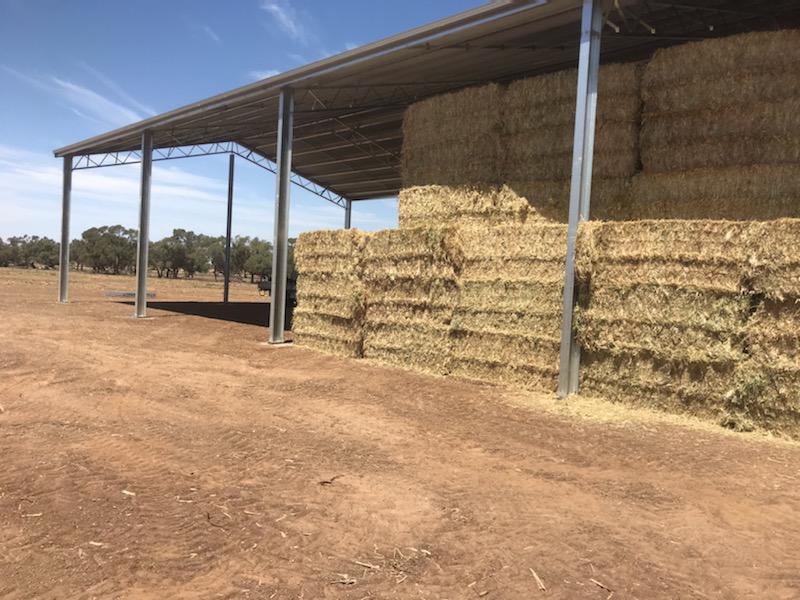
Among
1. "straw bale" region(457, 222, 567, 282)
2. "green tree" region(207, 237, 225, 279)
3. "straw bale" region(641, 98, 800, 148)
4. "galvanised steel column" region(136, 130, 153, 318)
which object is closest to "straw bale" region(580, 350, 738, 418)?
"straw bale" region(457, 222, 567, 282)

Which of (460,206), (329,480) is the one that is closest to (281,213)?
(460,206)

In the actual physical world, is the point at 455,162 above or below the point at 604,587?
above

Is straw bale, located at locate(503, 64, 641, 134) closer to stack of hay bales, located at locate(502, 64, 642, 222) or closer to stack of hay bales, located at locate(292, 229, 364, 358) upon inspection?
stack of hay bales, located at locate(502, 64, 642, 222)

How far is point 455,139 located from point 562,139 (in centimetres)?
237

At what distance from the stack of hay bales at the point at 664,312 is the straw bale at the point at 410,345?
2.83 meters

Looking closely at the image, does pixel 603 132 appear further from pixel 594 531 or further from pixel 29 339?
pixel 29 339

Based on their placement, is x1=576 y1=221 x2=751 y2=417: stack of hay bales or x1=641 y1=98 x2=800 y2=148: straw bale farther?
x1=641 y1=98 x2=800 y2=148: straw bale

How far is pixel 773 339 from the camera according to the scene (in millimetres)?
6277

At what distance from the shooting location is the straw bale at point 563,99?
8.83 m

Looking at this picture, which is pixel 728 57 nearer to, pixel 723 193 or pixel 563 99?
pixel 723 193

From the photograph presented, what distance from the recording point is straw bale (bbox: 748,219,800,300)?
6125 mm

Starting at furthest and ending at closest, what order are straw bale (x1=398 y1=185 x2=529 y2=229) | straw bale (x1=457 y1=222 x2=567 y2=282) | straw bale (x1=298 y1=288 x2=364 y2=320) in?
straw bale (x1=298 y1=288 x2=364 y2=320) → straw bale (x1=398 y1=185 x2=529 y2=229) → straw bale (x1=457 y1=222 x2=567 y2=282)

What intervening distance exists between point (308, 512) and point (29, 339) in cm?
1131

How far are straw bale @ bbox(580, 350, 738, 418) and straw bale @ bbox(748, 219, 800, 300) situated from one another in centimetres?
102
